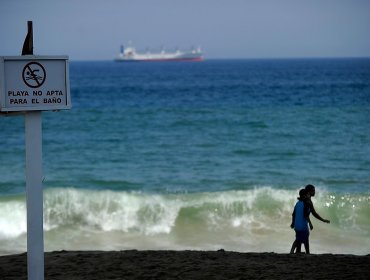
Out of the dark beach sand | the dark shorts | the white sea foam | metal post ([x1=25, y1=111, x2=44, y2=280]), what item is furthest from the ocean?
metal post ([x1=25, y1=111, x2=44, y2=280])

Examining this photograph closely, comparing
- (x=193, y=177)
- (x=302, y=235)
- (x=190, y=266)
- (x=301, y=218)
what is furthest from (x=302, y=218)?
(x=193, y=177)

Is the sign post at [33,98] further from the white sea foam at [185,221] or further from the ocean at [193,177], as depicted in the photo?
the white sea foam at [185,221]

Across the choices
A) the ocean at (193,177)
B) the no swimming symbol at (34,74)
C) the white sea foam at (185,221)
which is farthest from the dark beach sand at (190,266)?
the white sea foam at (185,221)

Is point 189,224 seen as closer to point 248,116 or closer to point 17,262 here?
point 17,262

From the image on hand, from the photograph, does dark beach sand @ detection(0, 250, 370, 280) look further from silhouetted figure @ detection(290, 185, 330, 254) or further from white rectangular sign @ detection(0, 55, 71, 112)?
white rectangular sign @ detection(0, 55, 71, 112)

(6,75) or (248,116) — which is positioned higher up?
(6,75)

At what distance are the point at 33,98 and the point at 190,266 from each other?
3.43 m

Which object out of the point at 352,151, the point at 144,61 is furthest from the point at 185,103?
the point at 144,61

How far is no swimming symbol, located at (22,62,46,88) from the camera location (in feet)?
18.4

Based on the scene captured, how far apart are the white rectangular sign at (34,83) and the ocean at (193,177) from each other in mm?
7234

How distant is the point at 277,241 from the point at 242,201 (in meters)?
3.29

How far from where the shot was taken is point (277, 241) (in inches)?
523

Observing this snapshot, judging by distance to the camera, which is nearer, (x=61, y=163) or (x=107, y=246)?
(x=107, y=246)

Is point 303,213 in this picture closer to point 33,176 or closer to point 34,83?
point 33,176
